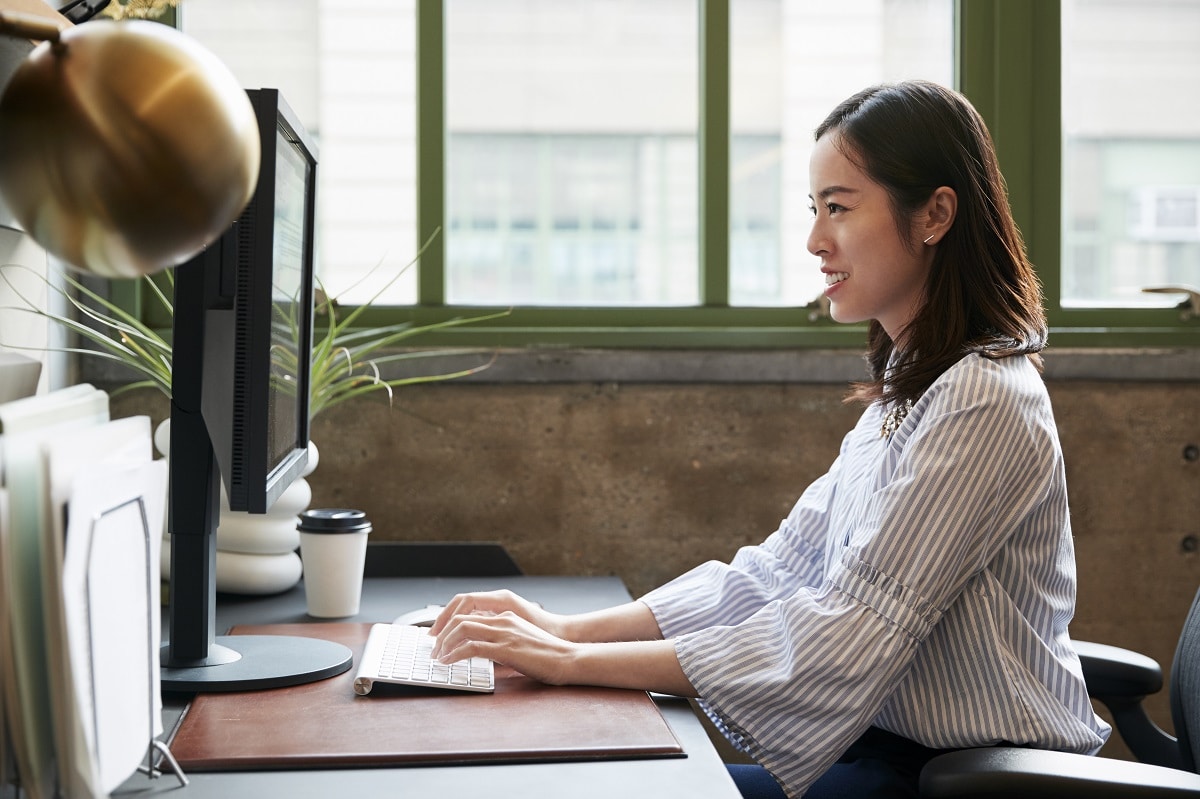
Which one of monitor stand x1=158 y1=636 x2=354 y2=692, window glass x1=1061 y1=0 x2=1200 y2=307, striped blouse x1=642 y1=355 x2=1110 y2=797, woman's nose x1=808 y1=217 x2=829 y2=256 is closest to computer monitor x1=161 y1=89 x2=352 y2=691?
monitor stand x1=158 y1=636 x2=354 y2=692

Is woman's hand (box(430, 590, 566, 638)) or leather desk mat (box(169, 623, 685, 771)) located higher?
woman's hand (box(430, 590, 566, 638))

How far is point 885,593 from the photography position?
1191 millimetres

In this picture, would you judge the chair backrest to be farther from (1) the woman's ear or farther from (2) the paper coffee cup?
(2) the paper coffee cup

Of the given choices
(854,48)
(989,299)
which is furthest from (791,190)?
(989,299)

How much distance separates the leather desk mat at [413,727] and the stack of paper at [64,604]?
0.60 feet

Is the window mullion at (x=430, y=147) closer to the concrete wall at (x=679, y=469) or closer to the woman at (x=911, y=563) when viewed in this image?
the concrete wall at (x=679, y=469)

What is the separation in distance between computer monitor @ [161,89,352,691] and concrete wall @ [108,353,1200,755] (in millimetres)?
781

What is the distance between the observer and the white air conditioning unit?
2445mm

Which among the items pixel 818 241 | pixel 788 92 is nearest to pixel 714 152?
pixel 788 92

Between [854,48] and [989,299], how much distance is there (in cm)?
119

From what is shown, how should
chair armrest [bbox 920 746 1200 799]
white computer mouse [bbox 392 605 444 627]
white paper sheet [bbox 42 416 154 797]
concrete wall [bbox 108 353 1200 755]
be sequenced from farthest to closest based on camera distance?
concrete wall [bbox 108 353 1200 755] < white computer mouse [bbox 392 605 444 627] < chair armrest [bbox 920 746 1200 799] < white paper sheet [bbox 42 416 154 797]

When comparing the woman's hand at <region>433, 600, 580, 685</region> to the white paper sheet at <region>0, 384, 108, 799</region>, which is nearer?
the white paper sheet at <region>0, 384, 108, 799</region>

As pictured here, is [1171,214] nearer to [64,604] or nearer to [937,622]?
[937,622]

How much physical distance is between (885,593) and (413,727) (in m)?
0.50
